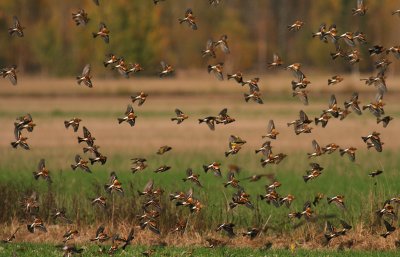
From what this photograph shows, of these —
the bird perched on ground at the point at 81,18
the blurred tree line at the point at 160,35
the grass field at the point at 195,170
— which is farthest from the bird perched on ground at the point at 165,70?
the blurred tree line at the point at 160,35

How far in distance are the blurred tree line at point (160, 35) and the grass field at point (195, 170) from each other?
138 feet

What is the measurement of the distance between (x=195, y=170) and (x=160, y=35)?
98232 millimetres

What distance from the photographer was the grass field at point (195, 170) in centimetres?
1973

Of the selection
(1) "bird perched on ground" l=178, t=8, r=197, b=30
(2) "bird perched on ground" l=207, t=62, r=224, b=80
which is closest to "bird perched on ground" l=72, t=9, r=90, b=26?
(1) "bird perched on ground" l=178, t=8, r=197, b=30

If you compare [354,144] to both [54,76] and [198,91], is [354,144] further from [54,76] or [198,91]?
[54,76]

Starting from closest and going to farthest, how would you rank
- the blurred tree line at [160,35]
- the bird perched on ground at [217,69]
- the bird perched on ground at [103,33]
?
the bird perched on ground at [103,33] → the bird perched on ground at [217,69] → the blurred tree line at [160,35]

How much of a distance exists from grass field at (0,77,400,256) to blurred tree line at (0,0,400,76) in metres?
42.0

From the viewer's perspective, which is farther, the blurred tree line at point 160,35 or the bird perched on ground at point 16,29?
the blurred tree line at point 160,35

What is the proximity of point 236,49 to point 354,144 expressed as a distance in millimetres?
96113

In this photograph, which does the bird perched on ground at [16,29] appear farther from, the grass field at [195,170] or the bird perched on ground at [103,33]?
the grass field at [195,170]

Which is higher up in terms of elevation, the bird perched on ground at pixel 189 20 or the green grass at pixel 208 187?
the bird perched on ground at pixel 189 20

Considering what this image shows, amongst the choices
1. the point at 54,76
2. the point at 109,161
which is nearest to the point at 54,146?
the point at 109,161

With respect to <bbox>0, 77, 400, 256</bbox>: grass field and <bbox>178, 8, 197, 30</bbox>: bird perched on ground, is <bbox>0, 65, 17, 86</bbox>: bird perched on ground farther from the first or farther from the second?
<bbox>0, 77, 400, 256</bbox>: grass field

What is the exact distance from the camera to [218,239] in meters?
19.6
